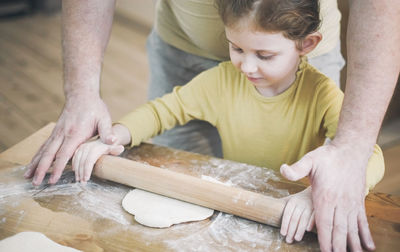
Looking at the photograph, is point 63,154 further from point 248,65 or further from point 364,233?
point 364,233

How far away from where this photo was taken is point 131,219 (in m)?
0.96

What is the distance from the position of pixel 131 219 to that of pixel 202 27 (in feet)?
2.20

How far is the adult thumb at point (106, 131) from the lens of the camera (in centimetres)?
112

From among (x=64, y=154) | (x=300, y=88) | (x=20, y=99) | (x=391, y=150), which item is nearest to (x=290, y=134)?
(x=300, y=88)

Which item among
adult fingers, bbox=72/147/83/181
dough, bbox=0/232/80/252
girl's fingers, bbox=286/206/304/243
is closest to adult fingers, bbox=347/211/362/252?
girl's fingers, bbox=286/206/304/243

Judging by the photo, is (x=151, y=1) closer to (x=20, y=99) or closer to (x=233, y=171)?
(x=20, y=99)

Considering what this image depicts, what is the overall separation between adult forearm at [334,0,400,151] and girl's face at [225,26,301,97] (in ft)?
0.60

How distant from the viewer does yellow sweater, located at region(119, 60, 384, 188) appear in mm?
1210

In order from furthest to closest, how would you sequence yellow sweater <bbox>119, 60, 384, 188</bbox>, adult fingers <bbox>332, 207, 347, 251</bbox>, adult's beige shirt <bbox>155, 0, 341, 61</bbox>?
adult's beige shirt <bbox>155, 0, 341, 61</bbox> < yellow sweater <bbox>119, 60, 384, 188</bbox> < adult fingers <bbox>332, 207, 347, 251</bbox>

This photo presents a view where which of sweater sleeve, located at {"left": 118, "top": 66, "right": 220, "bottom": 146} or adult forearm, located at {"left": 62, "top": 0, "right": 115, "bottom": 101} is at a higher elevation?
adult forearm, located at {"left": 62, "top": 0, "right": 115, "bottom": 101}

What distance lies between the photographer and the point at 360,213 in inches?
34.7

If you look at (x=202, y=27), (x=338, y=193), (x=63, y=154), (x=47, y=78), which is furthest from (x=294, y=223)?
(x=47, y=78)

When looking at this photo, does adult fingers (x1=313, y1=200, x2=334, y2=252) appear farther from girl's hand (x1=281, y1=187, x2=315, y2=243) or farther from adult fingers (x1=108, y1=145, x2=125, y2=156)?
adult fingers (x1=108, y1=145, x2=125, y2=156)

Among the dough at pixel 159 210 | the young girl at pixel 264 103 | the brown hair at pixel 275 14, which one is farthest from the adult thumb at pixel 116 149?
the brown hair at pixel 275 14
